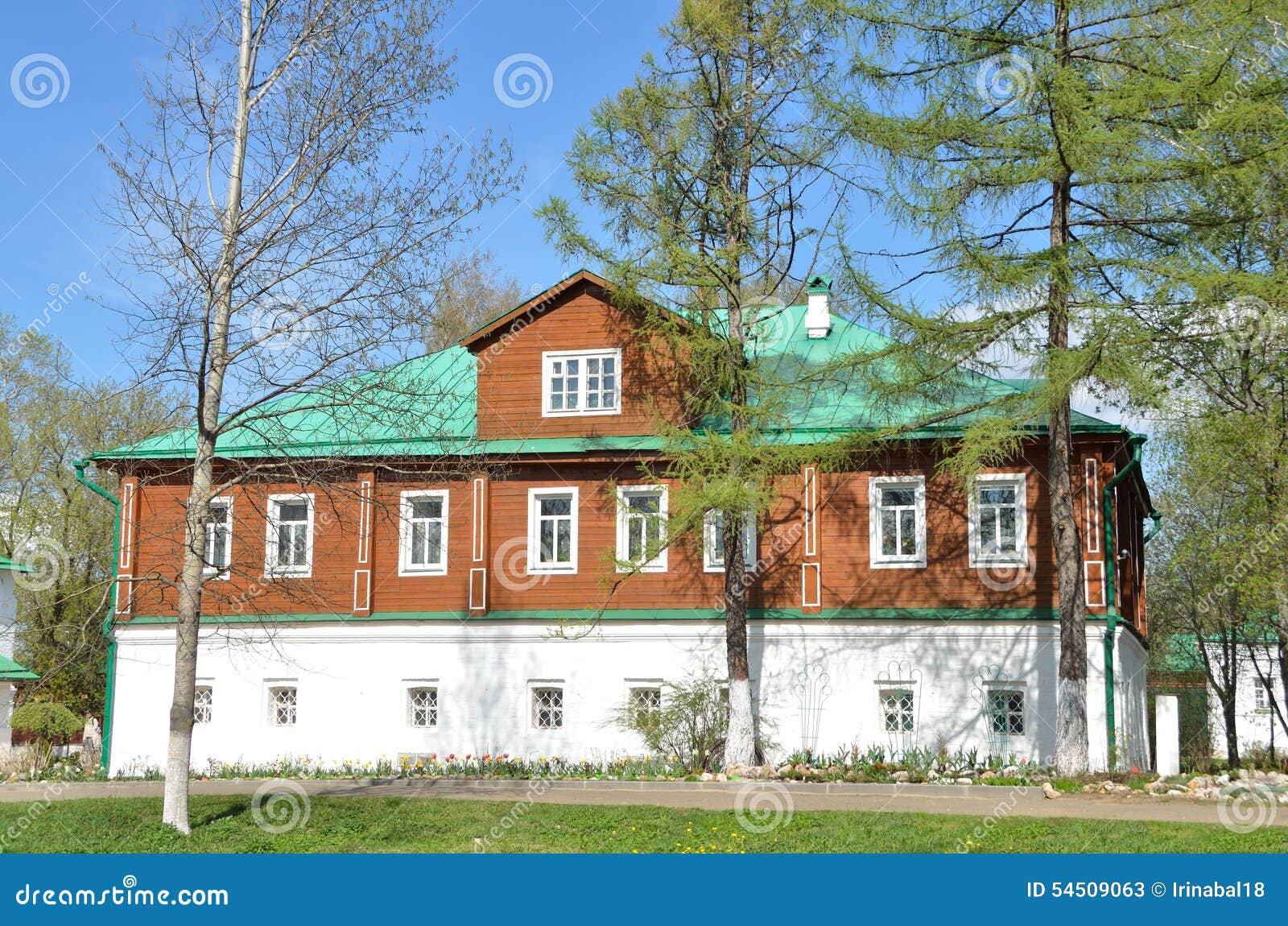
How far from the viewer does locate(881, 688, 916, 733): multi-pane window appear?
830 inches

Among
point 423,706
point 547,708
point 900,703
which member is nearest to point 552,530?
point 547,708

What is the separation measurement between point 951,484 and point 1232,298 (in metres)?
6.14

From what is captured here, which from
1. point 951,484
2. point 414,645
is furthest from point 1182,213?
point 414,645

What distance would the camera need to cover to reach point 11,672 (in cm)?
2956

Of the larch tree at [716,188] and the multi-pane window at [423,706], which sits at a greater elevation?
the larch tree at [716,188]

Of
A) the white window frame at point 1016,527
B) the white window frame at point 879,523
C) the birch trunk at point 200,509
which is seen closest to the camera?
the birch trunk at point 200,509

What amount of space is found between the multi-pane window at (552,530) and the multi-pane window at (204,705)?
6.20m

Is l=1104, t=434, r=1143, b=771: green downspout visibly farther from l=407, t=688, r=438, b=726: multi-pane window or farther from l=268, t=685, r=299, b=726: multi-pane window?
l=268, t=685, r=299, b=726: multi-pane window

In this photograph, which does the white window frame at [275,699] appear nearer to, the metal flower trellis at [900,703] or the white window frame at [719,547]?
the white window frame at [719,547]

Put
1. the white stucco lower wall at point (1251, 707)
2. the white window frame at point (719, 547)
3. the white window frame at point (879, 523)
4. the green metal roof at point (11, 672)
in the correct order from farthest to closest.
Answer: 1. the white stucco lower wall at point (1251, 707)
2. the green metal roof at point (11, 672)
3. the white window frame at point (719, 547)
4. the white window frame at point (879, 523)

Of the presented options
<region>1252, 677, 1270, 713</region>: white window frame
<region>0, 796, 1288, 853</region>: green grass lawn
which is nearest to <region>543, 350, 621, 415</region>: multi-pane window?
<region>0, 796, 1288, 853</region>: green grass lawn

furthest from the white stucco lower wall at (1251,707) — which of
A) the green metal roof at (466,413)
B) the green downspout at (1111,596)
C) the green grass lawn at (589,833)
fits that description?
the green grass lawn at (589,833)

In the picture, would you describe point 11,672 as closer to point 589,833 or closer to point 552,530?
point 552,530

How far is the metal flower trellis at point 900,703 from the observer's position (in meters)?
21.0
